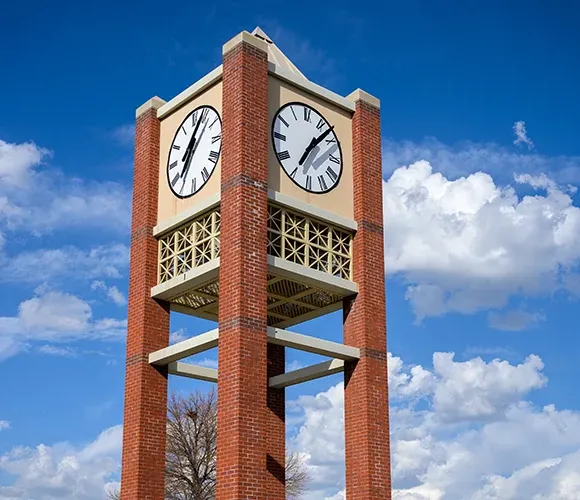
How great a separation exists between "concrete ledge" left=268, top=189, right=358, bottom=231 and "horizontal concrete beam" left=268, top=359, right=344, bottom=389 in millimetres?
3131

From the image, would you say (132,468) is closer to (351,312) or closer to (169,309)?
(169,309)

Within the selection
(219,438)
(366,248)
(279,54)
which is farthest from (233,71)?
(219,438)

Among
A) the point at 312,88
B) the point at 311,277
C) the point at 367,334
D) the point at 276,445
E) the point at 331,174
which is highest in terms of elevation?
the point at 312,88

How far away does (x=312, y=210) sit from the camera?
20.3 m

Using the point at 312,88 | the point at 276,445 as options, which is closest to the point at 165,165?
the point at 312,88

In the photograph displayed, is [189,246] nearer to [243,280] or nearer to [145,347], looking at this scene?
[145,347]

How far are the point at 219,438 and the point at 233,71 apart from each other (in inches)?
309

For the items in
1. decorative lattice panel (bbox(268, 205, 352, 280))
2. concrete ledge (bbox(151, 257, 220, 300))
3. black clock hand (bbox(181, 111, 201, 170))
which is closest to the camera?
concrete ledge (bbox(151, 257, 220, 300))

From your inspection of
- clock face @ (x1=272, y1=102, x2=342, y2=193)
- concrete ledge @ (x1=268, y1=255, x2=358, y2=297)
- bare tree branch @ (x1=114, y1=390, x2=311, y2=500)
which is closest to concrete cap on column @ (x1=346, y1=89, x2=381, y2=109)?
clock face @ (x1=272, y1=102, x2=342, y2=193)

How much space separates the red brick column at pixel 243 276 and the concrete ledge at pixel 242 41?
0.02 metres

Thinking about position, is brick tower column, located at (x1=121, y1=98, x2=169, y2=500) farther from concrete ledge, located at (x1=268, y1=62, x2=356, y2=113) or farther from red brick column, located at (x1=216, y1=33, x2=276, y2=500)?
concrete ledge, located at (x1=268, y1=62, x2=356, y2=113)

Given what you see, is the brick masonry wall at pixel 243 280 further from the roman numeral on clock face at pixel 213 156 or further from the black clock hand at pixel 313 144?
the black clock hand at pixel 313 144

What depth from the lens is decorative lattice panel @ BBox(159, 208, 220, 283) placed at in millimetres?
20141

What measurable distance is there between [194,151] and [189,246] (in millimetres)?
2258
